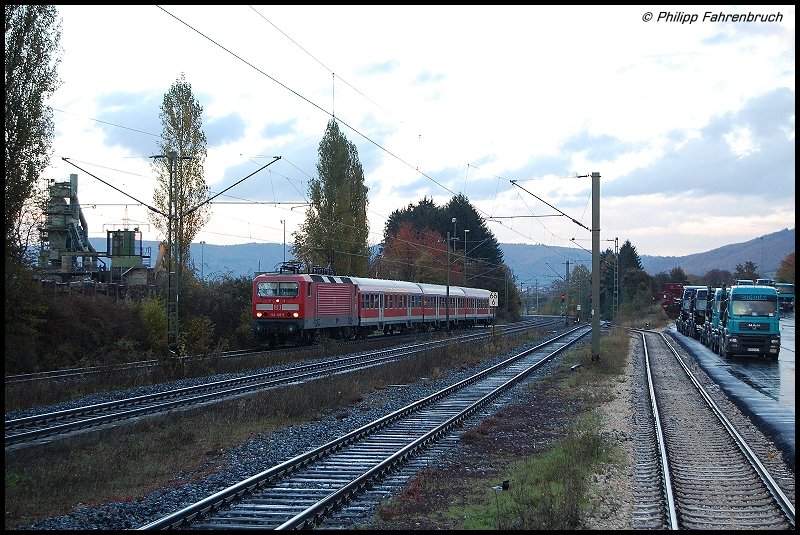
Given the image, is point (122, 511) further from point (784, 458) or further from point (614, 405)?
point (614, 405)

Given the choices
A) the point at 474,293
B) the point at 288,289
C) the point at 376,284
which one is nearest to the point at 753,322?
the point at 376,284

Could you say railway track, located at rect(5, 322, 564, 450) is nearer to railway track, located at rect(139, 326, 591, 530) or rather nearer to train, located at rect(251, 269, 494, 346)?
railway track, located at rect(139, 326, 591, 530)

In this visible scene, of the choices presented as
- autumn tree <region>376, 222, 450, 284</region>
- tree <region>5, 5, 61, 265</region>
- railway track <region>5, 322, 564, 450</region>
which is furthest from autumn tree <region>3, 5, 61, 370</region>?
autumn tree <region>376, 222, 450, 284</region>

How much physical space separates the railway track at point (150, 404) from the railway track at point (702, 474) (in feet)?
34.5

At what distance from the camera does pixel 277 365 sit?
104 ft

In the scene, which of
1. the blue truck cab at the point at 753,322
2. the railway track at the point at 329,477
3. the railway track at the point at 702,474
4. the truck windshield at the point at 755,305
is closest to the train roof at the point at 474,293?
the blue truck cab at the point at 753,322

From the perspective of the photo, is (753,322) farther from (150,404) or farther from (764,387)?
(150,404)

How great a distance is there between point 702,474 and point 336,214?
47.4 m

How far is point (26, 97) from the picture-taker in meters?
27.0

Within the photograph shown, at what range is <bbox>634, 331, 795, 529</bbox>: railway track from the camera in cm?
1016

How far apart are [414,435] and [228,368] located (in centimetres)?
1509

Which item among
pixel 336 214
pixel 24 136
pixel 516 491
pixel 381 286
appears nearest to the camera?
pixel 516 491

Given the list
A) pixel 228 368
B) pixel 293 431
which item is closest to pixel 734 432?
pixel 293 431

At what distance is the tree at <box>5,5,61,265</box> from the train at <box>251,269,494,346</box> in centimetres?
1295
